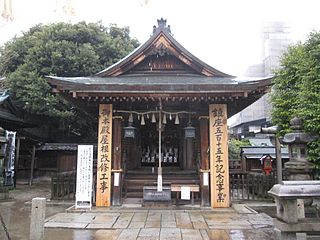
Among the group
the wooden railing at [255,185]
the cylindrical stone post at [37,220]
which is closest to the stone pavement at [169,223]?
the cylindrical stone post at [37,220]

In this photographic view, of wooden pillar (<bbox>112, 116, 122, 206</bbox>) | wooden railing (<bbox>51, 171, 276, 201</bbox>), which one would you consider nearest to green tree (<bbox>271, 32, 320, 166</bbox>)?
wooden railing (<bbox>51, 171, 276, 201</bbox>)

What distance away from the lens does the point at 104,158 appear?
11227mm

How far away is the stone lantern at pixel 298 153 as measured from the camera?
9031 mm

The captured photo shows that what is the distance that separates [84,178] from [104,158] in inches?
39.8

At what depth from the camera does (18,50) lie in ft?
79.6

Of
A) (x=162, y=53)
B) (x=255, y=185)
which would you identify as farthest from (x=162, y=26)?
(x=255, y=185)

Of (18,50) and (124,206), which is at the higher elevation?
(18,50)

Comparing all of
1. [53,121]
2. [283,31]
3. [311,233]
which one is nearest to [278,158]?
[311,233]

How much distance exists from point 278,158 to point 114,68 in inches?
312

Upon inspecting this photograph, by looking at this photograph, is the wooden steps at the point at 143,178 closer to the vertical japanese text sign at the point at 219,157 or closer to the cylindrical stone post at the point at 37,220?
the vertical japanese text sign at the point at 219,157

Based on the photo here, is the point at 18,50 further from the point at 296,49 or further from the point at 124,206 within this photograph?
the point at 296,49

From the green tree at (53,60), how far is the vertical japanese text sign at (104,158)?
A: 10.7 m

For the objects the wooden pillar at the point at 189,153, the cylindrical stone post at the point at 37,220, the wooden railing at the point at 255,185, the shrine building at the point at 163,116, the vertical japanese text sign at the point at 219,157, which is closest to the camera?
the cylindrical stone post at the point at 37,220

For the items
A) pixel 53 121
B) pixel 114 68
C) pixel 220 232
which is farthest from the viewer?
pixel 53 121
